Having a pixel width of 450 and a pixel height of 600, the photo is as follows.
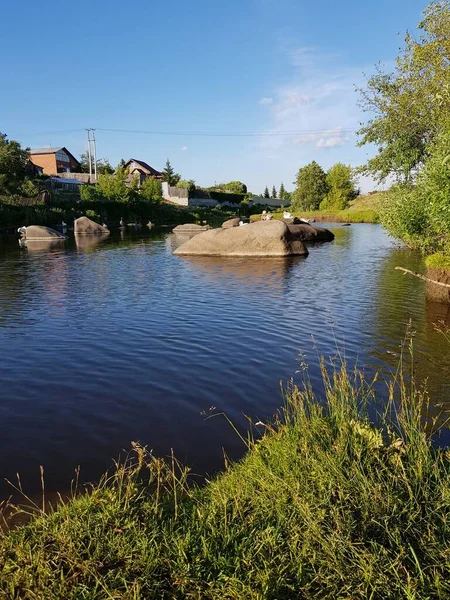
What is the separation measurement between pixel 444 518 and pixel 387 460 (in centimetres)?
93

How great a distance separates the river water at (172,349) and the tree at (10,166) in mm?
42614

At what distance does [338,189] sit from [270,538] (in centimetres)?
11774

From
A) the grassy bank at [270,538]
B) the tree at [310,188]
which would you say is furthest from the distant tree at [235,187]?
the grassy bank at [270,538]

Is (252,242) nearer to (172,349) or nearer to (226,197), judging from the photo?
(172,349)

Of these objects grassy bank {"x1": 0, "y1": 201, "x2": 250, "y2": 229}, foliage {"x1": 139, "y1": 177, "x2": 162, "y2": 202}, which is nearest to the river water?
grassy bank {"x1": 0, "y1": 201, "x2": 250, "y2": 229}

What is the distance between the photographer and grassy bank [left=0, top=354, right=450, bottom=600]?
325 centimetres

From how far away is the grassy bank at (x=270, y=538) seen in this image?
3246 mm

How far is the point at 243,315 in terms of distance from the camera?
46.5ft

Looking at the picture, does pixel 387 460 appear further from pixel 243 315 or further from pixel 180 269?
pixel 180 269

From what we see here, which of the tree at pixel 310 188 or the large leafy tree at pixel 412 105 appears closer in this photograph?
the large leafy tree at pixel 412 105

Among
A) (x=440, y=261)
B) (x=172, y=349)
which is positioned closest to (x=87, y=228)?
(x=440, y=261)

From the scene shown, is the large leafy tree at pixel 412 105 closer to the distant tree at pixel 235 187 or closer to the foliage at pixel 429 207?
the foliage at pixel 429 207

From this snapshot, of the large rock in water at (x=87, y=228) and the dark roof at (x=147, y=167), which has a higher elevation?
the dark roof at (x=147, y=167)

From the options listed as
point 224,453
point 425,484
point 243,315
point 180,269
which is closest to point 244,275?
point 180,269
